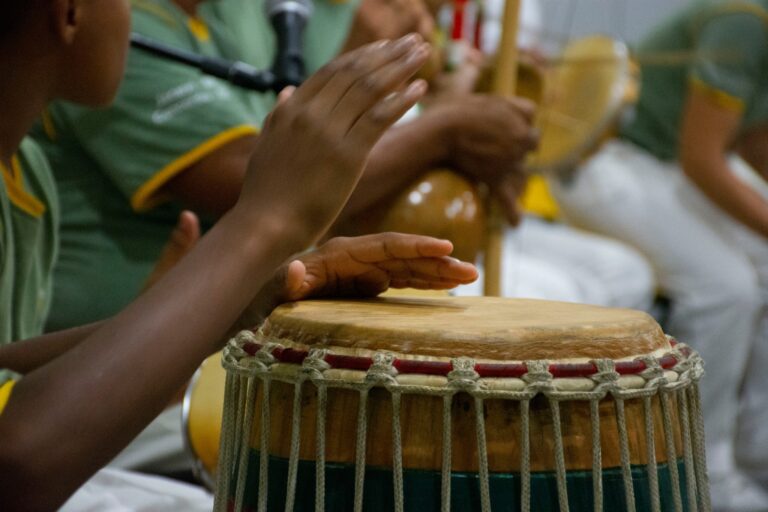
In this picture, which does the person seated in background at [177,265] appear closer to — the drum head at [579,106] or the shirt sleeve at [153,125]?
the shirt sleeve at [153,125]

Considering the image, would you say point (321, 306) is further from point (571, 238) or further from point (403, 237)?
point (571, 238)

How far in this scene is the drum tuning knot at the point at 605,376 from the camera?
737mm

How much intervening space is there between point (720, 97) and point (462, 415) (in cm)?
203

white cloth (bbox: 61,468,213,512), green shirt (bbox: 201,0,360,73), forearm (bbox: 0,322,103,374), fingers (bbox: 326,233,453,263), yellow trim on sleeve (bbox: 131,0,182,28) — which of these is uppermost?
yellow trim on sleeve (bbox: 131,0,182,28)

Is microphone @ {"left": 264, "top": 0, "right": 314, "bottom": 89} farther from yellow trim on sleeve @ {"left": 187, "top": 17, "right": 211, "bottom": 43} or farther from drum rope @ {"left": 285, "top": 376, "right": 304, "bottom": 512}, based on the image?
drum rope @ {"left": 285, "top": 376, "right": 304, "bottom": 512}

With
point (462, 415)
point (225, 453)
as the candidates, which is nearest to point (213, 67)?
point (225, 453)

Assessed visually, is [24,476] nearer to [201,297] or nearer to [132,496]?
[201,297]

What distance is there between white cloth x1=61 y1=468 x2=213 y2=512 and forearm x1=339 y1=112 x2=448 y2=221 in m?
0.44

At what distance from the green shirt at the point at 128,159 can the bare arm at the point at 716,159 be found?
56.5 inches

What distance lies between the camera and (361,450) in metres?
0.73

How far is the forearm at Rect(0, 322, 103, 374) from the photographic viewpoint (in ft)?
3.36

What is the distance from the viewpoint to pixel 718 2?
2586mm

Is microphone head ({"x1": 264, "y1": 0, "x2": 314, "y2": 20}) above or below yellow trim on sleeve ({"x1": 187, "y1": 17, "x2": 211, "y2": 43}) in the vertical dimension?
above

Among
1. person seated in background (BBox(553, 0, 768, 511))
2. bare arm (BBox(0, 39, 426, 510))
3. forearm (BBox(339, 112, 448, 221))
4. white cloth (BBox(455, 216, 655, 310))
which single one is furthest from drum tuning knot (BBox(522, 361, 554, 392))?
person seated in background (BBox(553, 0, 768, 511))
